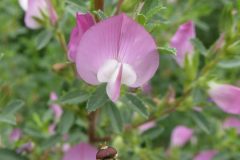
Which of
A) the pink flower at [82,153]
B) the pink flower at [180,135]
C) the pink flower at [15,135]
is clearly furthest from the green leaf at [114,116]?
the pink flower at [180,135]

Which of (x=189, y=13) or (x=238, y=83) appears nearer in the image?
(x=189, y=13)

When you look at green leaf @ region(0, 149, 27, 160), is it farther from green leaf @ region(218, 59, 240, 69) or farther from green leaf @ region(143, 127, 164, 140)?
green leaf @ region(218, 59, 240, 69)

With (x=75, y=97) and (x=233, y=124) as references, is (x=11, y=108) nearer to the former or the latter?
(x=75, y=97)

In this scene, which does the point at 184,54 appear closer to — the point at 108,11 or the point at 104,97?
the point at 108,11

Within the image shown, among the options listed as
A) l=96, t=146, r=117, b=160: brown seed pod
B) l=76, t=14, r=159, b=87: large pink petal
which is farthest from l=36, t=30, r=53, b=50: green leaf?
l=96, t=146, r=117, b=160: brown seed pod

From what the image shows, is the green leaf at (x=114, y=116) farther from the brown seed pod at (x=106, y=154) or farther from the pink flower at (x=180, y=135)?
Answer: the pink flower at (x=180, y=135)

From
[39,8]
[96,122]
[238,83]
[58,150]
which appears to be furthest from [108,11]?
[238,83]
